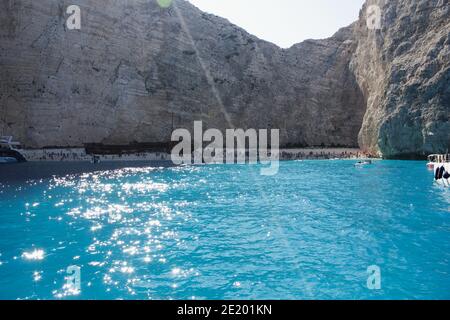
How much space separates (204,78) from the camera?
8844 centimetres

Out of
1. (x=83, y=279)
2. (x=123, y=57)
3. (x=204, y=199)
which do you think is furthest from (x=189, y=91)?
(x=83, y=279)

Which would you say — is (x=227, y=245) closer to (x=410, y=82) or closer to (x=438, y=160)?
(x=438, y=160)

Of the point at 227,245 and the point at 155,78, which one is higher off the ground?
the point at 155,78

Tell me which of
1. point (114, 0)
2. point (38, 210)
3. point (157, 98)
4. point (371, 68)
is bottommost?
point (38, 210)

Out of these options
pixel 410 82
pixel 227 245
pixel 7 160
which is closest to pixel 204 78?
pixel 410 82

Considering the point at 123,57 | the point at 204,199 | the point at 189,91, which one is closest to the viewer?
the point at 204,199

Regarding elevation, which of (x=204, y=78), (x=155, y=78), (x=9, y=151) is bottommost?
(x=9, y=151)

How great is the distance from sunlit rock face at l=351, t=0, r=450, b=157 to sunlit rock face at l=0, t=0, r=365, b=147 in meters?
23.9

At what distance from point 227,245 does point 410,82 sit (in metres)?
62.2

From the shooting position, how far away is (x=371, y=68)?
7981 cm

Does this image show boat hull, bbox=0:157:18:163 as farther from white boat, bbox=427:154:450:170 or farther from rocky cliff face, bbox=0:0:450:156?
white boat, bbox=427:154:450:170
